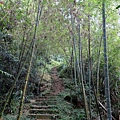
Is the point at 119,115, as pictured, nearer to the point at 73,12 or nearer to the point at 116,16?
the point at 116,16

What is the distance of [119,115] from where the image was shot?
233 inches

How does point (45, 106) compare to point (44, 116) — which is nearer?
point (44, 116)

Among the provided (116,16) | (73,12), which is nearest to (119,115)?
(116,16)

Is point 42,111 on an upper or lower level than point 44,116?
upper

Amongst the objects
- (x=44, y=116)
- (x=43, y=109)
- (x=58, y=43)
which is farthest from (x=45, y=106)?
(x=58, y=43)

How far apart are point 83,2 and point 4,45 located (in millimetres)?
2775

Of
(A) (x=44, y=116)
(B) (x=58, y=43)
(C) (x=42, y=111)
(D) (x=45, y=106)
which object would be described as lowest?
(A) (x=44, y=116)

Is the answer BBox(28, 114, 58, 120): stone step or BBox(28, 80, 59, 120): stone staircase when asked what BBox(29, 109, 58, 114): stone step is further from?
BBox(28, 114, 58, 120): stone step

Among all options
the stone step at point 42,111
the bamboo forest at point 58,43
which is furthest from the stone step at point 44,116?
the stone step at point 42,111

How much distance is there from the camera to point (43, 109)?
556 centimetres

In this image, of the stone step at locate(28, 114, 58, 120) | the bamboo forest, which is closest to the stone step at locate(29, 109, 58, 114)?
the bamboo forest

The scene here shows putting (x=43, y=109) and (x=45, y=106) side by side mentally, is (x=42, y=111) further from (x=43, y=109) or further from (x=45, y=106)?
(x=45, y=106)

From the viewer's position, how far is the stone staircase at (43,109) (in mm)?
5211

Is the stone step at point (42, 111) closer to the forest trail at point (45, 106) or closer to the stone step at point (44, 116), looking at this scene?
the forest trail at point (45, 106)
